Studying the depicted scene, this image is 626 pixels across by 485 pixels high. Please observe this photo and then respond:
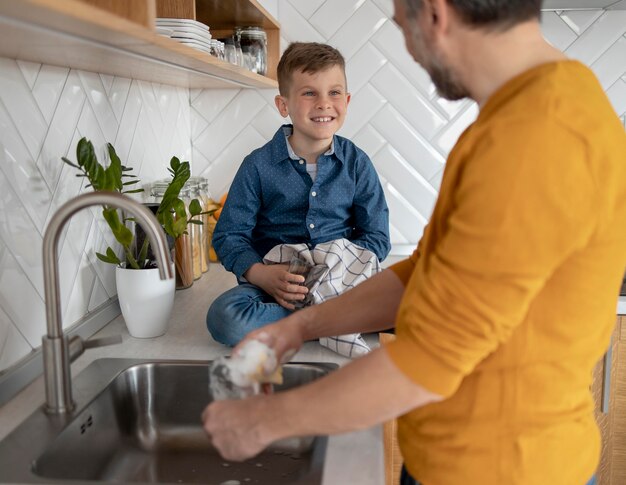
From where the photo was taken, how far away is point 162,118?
186 cm

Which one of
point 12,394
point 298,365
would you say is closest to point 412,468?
point 298,365

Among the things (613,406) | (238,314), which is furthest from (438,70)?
(613,406)

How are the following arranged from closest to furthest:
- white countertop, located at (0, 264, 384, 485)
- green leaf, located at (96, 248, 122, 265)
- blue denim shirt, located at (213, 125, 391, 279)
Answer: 1. white countertop, located at (0, 264, 384, 485)
2. green leaf, located at (96, 248, 122, 265)
3. blue denim shirt, located at (213, 125, 391, 279)

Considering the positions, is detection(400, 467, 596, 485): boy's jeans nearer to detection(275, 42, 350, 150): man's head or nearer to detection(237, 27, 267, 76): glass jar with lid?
detection(275, 42, 350, 150): man's head

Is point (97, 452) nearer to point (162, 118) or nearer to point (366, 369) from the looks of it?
point (366, 369)

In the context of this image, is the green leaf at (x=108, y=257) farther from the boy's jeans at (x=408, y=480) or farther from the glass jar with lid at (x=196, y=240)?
the boy's jeans at (x=408, y=480)

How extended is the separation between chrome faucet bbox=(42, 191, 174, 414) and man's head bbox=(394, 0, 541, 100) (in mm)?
388

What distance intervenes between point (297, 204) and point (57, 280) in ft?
2.51

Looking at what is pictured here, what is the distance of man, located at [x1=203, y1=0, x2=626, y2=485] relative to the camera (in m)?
0.61

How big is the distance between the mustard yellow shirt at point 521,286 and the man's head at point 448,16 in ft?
0.19

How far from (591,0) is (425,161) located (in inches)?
24.2

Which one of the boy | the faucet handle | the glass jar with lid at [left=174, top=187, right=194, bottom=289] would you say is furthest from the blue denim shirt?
the faucet handle

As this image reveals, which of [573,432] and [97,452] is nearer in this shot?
[573,432]

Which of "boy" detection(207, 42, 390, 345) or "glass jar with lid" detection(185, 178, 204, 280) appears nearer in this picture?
"boy" detection(207, 42, 390, 345)
